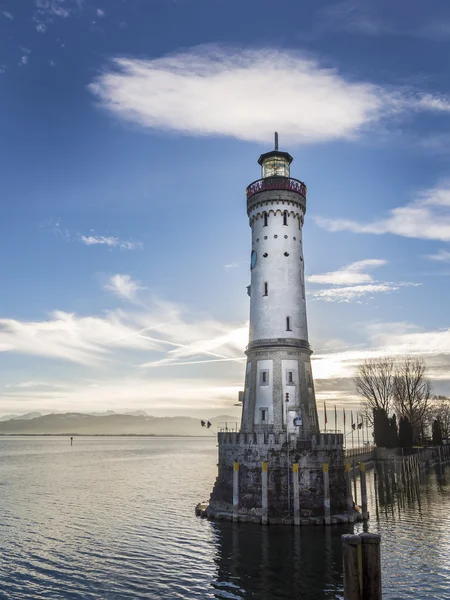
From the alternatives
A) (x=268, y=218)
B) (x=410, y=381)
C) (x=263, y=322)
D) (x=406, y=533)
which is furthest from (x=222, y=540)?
(x=410, y=381)

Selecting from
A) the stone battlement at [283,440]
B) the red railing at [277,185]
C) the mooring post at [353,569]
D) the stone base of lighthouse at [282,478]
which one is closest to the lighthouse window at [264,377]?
the stone battlement at [283,440]

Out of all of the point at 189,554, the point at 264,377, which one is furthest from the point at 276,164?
the point at 189,554

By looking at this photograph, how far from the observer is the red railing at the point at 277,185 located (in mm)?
47844

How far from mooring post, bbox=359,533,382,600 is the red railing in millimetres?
37257

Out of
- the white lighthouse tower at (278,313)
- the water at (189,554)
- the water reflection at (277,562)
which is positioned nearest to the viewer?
the water reflection at (277,562)

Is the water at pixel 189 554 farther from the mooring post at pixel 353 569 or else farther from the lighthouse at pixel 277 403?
the mooring post at pixel 353 569

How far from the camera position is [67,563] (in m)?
30.5

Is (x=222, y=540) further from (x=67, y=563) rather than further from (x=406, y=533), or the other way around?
(x=406, y=533)

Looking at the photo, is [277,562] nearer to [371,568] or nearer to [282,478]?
[282,478]

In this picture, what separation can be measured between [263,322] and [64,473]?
65075mm

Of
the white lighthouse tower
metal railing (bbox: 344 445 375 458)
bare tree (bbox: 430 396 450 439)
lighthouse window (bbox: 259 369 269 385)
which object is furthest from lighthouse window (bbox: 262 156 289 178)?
bare tree (bbox: 430 396 450 439)

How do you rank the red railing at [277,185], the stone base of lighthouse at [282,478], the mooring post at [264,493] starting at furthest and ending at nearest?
the red railing at [277,185]
the stone base of lighthouse at [282,478]
the mooring post at [264,493]

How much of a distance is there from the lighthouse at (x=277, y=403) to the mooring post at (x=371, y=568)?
23.2 metres

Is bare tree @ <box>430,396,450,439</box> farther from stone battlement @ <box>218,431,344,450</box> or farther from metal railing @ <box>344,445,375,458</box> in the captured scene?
stone battlement @ <box>218,431,344,450</box>
